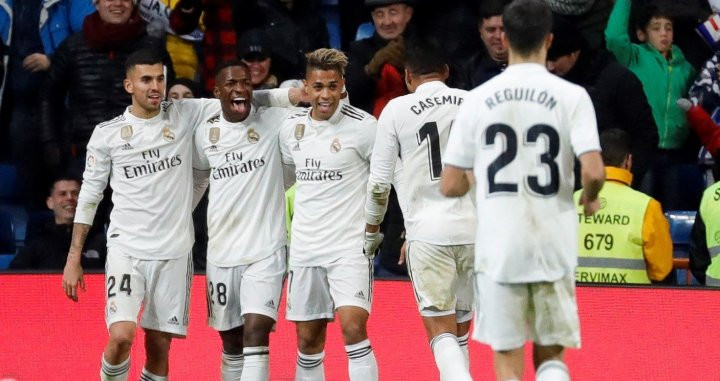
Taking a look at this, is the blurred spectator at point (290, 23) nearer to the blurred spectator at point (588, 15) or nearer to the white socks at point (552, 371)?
the blurred spectator at point (588, 15)

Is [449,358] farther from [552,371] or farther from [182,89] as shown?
[182,89]

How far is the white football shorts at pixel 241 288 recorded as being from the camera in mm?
8562

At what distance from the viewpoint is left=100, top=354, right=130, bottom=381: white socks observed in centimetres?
875

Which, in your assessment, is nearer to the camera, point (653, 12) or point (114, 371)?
point (114, 371)

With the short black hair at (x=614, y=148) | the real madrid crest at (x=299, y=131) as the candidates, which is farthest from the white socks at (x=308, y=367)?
the short black hair at (x=614, y=148)

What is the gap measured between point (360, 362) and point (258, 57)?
315cm

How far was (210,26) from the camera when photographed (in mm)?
11508

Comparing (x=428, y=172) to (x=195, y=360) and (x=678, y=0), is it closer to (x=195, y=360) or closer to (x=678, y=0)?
(x=195, y=360)

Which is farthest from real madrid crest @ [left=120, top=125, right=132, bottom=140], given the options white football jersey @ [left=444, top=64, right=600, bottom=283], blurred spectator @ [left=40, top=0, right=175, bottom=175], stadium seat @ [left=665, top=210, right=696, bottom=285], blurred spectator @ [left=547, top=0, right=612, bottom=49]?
stadium seat @ [left=665, top=210, right=696, bottom=285]

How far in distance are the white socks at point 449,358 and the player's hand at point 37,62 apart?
4.96m

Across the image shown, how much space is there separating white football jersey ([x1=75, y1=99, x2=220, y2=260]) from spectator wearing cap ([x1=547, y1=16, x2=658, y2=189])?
2971 mm

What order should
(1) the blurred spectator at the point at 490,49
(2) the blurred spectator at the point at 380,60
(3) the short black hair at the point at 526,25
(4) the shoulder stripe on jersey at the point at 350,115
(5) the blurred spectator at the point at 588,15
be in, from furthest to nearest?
(5) the blurred spectator at the point at 588,15 < (1) the blurred spectator at the point at 490,49 < (2) the blurred spectator at the point at 380,60 < (4) the shoulder stripe on jersey at the point at 350,115 < (3) the short black hair at the point at 526,25

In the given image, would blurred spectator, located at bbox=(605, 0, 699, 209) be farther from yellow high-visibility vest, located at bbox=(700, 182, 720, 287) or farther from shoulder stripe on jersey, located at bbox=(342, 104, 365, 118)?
shoulder stripe on jersey, located at bbox=(342, 104, 365, 118)

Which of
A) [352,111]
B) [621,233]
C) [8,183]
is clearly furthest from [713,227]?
[8,183]
